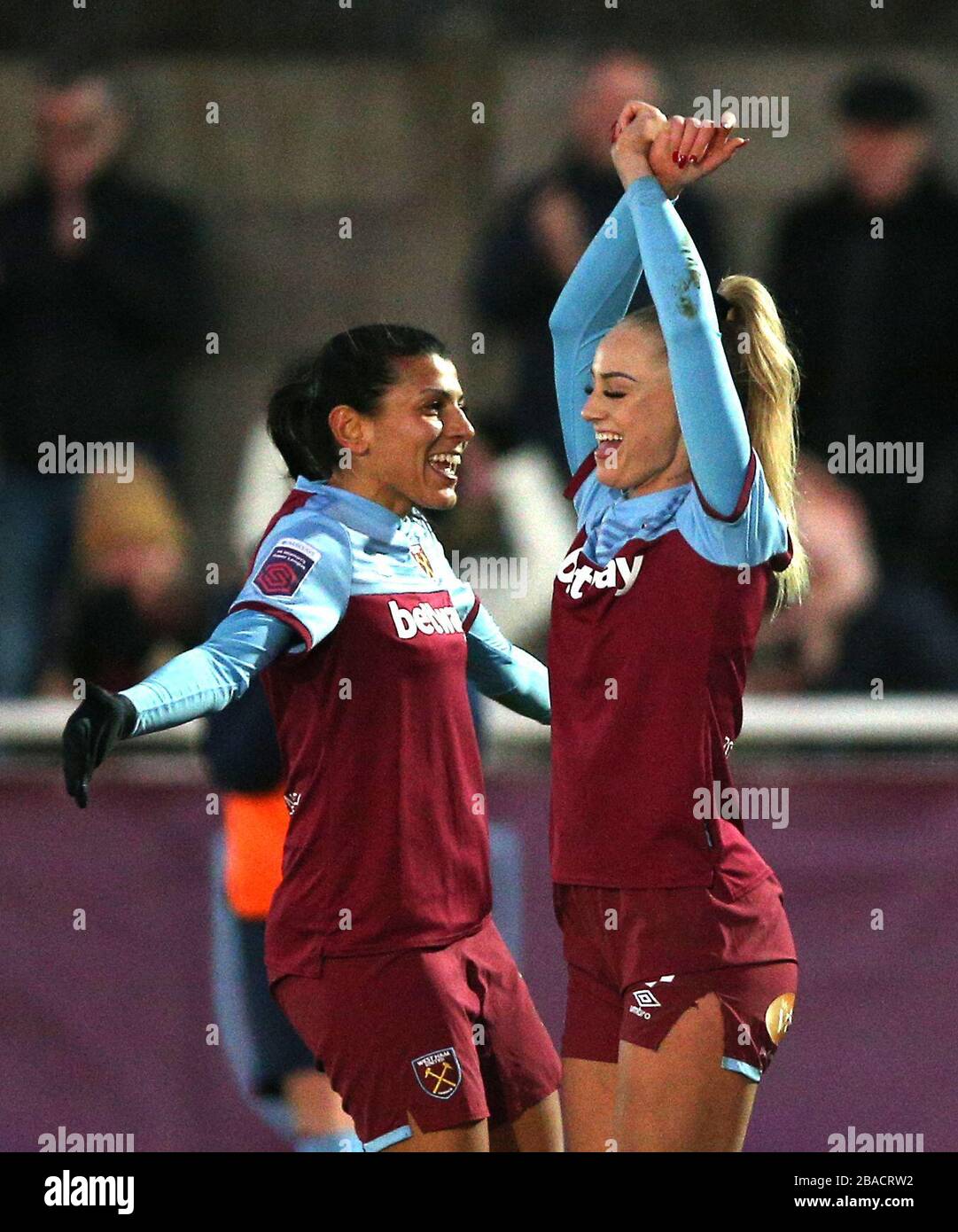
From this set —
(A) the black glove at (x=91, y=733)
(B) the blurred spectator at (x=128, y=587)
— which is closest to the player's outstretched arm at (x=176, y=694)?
(A) the black glove at (x=91, y=733)

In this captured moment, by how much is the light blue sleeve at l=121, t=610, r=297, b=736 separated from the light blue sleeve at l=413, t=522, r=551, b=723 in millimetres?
415

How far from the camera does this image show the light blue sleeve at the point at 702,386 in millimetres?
3188

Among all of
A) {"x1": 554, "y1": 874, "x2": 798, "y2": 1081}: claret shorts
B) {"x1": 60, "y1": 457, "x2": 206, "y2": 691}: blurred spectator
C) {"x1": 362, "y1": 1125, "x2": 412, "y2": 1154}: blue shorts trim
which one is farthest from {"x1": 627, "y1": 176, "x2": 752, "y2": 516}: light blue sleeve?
{"x1": 60, "y1": 457, "x2": 206, "y2": 691}: blurred spectator

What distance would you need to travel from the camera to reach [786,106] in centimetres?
792

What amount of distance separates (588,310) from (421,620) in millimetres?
627

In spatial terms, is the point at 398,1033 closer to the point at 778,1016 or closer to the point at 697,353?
the point at 778,1016

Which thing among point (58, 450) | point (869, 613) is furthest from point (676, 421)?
point (58, 450)

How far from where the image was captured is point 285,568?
3.32 meters

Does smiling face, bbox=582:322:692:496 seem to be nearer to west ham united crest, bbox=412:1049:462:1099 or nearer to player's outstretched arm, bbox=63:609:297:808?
player's outstretched arm, bbox=63:609:297:808

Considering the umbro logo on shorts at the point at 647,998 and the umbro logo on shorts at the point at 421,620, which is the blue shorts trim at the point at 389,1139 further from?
the umbro logo on shorts at the point at 421,620

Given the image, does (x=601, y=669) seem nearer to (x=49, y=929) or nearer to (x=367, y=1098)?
(x=367, y=1098)

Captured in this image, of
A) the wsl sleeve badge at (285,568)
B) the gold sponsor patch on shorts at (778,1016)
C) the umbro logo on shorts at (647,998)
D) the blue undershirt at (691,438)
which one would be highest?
the blue undershirt at (691,438)

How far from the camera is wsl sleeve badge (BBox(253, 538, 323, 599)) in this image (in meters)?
3.29

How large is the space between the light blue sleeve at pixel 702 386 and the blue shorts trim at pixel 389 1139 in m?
1.07
